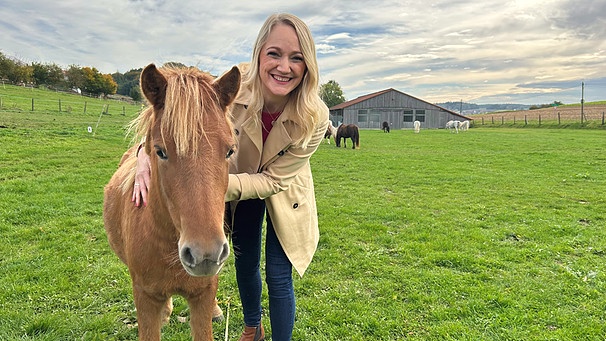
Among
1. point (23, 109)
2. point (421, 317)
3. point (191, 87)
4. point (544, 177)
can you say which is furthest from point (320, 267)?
point (23, 109)

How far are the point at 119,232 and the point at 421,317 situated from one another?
2929 mm

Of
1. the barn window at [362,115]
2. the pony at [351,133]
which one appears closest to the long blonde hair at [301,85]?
the pony at [351,133]

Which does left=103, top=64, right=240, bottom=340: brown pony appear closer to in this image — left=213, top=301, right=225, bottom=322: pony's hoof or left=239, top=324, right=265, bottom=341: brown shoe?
left=239, top=324, right=265, bottom=341: brown shoe

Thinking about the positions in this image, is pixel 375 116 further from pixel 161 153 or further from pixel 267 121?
pixel 161 153

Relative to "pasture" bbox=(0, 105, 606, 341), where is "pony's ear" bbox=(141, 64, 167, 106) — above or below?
above

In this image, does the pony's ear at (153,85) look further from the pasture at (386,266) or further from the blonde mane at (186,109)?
the pasture at (386,266)

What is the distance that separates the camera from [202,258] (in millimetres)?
1572

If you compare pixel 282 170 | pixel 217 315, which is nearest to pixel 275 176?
pixel 282 170

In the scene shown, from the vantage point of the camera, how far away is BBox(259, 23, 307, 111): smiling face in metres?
2.38

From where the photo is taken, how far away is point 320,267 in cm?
Result: 471

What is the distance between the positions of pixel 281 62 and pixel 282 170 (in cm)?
71

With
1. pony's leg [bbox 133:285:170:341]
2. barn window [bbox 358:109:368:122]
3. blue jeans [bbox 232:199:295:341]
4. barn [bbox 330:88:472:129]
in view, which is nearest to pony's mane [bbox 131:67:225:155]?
blue jeans [bbox 232:199:295:341]

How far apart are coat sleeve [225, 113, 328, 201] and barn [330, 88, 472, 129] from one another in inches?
1860

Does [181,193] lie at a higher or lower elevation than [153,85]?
lower
